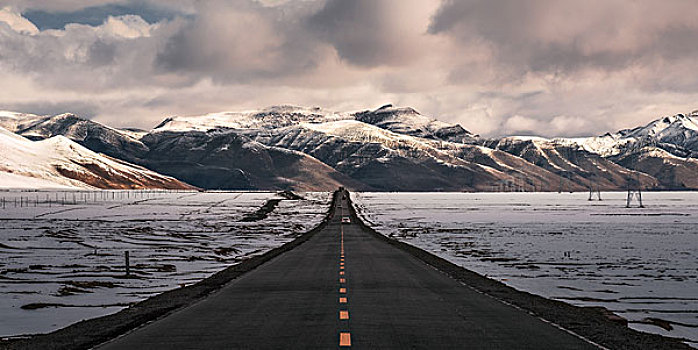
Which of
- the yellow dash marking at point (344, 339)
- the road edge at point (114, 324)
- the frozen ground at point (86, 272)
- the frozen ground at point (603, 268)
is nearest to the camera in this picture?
the yellow dash marking at point (344, 339)

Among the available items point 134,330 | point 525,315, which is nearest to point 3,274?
point 134,330

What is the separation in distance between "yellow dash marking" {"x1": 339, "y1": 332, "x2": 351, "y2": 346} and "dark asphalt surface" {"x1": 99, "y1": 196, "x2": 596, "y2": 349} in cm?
4

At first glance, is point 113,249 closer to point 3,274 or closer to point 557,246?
point 3,274

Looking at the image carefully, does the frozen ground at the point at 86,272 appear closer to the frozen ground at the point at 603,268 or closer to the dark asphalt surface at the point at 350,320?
the dark asphalt surface at the point at 350,320

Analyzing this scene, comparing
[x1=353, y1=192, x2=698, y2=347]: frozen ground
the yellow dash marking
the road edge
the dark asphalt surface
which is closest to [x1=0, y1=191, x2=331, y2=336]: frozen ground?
the road edge

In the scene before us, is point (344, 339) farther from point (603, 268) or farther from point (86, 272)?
point (603, 268)

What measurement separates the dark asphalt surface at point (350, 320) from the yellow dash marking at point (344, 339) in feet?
0.12

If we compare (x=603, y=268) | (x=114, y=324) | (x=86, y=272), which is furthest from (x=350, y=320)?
(x=603, y=268)

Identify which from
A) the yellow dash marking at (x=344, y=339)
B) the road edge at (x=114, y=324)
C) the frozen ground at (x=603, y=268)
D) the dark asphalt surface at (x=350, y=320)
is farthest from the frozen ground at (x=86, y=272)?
the frozen ground at (x=603, y=268)

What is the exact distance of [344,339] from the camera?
12461 mm

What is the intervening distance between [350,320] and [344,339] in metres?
2.48

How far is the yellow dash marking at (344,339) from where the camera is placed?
12.1 m

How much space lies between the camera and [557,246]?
155 ft

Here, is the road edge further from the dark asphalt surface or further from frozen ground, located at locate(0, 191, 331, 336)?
frozen ground, located at locate(0, 191, 331, 336)
